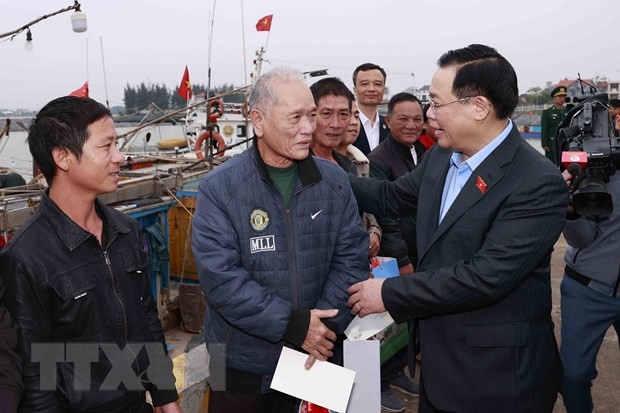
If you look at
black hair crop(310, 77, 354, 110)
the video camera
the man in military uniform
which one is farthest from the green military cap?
black hair crop(310, 77, 354, 110)

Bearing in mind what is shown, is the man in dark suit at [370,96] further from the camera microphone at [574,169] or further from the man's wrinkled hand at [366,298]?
the man's wrinkled hand at [366,298]

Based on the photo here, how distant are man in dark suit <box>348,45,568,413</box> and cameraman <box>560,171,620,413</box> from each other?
0.91 m

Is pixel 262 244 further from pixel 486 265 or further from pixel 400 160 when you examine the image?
pixel 400 160

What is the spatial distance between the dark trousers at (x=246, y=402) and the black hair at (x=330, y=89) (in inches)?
73.0

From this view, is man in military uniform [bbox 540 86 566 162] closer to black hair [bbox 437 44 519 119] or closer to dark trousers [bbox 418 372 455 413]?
black hair [bbox 437 44 519 119]

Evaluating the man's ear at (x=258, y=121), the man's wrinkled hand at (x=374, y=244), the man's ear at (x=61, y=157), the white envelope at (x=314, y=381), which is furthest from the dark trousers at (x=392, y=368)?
the man's ear at (x=61, y=157)

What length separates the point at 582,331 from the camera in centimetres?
301

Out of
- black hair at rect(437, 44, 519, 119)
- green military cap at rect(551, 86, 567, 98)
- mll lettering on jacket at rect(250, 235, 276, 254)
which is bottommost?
mll lettering on jacket at rect(250, 235, 276, 254)

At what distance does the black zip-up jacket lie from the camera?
68.4 inches

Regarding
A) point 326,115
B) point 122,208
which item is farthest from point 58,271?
point 122,208

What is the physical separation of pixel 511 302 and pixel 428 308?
34 centimetres

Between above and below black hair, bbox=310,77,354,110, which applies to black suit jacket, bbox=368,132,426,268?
below

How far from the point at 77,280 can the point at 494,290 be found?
1594 mm

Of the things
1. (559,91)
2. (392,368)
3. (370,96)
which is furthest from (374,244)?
(559,91)
